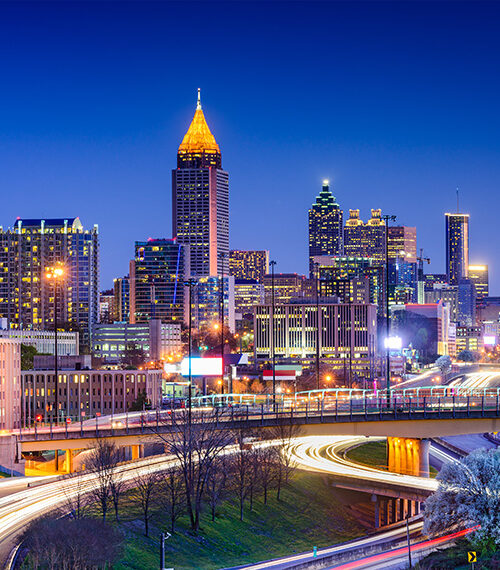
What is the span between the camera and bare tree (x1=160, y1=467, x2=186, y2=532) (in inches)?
2496

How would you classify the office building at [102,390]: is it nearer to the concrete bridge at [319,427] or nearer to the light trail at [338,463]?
the light trail at [338,463]

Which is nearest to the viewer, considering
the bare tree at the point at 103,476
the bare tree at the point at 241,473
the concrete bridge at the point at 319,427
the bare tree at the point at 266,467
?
the bare tree at the point at 103,476

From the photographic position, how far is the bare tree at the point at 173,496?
208ft

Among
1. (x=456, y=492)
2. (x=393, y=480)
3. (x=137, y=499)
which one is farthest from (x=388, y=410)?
(x=137, y=499)

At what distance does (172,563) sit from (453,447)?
74.9 meters

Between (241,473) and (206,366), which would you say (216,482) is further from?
(206,366)

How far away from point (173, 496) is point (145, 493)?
141 inches

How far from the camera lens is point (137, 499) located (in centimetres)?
6544

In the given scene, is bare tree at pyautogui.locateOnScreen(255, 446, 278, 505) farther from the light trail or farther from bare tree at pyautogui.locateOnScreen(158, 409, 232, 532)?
bare tree at pyautogui.locateOnScreen(158, 409, 232, 532)

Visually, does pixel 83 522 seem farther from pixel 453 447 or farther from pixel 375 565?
pixel 453 447

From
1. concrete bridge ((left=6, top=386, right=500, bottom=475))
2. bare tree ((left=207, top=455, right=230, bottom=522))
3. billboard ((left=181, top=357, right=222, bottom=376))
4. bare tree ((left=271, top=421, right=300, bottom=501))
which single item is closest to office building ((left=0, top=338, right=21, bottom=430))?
billboard ((left=181, top=357, right=222, bottom=376))

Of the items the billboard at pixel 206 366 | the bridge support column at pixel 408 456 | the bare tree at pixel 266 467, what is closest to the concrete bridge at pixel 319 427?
the bridge support column at pixel 408 456

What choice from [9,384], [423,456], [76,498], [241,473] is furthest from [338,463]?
[9,384]

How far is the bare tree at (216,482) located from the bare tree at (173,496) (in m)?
2.33
